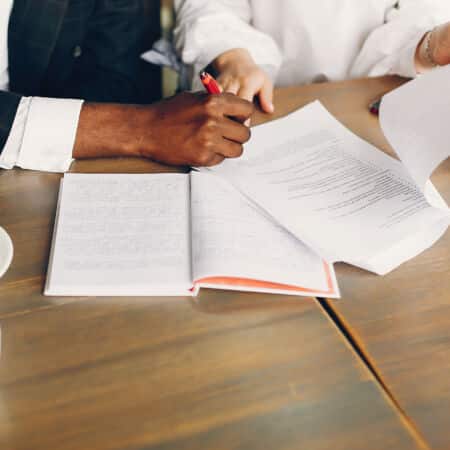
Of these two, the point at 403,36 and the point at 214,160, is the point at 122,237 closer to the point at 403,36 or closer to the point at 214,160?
the point at 214,160

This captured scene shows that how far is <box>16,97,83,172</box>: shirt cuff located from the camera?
2.72ft

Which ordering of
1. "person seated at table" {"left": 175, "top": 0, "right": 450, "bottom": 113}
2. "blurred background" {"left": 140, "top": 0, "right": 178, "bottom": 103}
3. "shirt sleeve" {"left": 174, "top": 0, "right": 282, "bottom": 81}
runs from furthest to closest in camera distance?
"blurred background" {"left": 140, "top": 0, "right": 178, "bottom": 103} < "shirt sleeve" {"left": 174, "top": 0, "right": 282, "bottom": 81} < "person seated at table" {"left": 175, "top": 0, "right": 450, "bottom": 113}

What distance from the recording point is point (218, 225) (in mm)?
685

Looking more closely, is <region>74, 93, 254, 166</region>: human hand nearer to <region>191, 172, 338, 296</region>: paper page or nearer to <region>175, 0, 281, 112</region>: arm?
<region>191, 172, 338, 296</region>: paper page

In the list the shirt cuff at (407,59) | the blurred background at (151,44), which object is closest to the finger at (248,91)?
the shirt cuff at (407,59)

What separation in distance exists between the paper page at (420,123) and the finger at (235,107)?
0.71 ft

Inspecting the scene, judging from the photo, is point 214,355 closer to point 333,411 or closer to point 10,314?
point 333,411

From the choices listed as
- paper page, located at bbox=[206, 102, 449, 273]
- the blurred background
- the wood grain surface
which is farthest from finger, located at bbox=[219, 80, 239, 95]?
the blurred background

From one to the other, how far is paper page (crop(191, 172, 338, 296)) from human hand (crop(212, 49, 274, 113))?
301 mm

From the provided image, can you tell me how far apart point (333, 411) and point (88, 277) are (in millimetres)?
306

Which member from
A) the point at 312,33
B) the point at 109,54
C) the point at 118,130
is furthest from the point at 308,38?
the point at 118,130

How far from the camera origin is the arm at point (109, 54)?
52.7 inches

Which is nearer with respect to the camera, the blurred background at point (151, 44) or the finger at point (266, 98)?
the finger at point (266, 98)

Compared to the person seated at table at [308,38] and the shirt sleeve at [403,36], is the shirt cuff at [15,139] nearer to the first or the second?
the person seated at table at [308,38]
